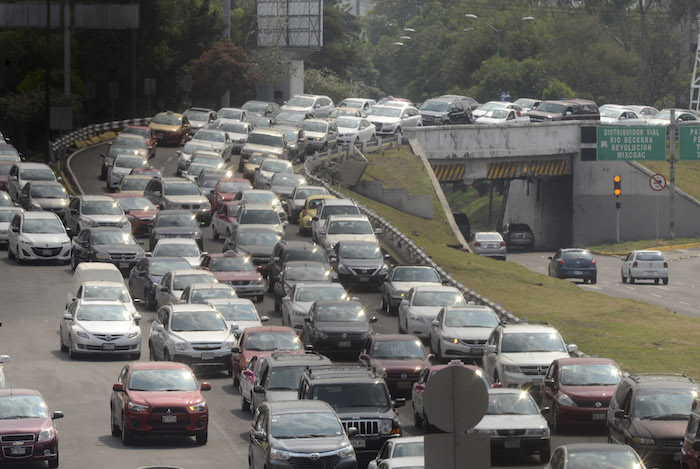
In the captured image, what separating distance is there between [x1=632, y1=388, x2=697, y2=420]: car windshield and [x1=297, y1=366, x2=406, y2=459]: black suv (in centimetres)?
388

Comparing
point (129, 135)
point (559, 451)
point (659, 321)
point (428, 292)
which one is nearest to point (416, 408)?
point (559, 451)

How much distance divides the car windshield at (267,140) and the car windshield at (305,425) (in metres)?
46.2

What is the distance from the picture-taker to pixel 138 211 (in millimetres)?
52344

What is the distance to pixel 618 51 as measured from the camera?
4951 inches

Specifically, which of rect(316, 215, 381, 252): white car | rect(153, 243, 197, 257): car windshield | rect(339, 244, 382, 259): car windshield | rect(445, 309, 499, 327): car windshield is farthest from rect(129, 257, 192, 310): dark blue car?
rect(445, 309, 499, 327): car windshield

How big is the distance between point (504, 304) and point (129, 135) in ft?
90.6

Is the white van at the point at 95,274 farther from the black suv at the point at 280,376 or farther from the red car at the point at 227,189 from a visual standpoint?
the red car at the point at 227,189

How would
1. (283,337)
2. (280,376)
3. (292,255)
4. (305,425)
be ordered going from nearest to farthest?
(305,425), (280,376), (283,337), (292,255)

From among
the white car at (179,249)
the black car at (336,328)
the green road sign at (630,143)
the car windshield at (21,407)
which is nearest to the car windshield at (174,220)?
the white car at (179,249)

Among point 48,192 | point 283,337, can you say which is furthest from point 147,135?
point 283,337

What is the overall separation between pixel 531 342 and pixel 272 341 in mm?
5312

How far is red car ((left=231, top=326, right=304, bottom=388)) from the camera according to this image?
99.2 feet

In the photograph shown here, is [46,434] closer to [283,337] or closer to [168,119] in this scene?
[283,337]

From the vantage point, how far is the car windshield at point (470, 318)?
3384 centimetres
